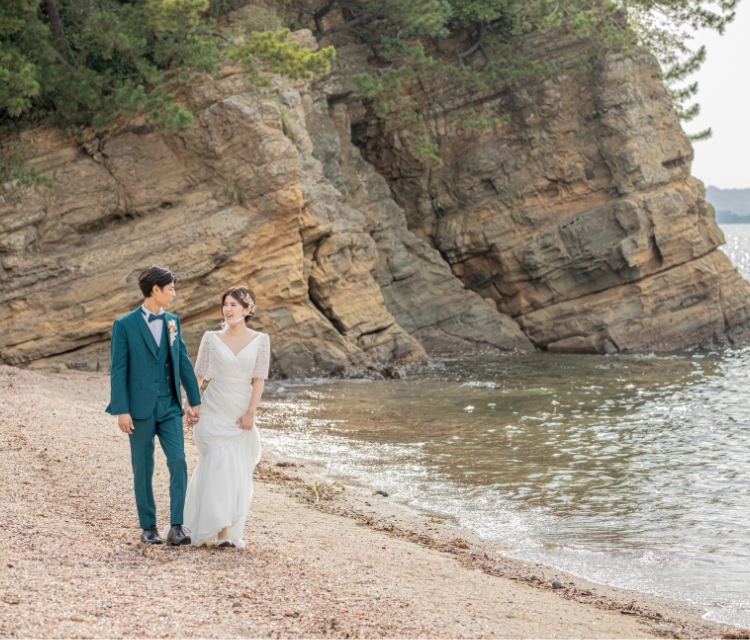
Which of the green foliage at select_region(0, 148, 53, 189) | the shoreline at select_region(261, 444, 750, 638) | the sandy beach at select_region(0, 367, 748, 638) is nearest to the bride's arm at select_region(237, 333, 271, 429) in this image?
the sandy beach at select_region(0, 367, 748, 638)

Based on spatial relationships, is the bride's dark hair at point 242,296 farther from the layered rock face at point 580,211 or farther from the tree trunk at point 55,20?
the layered rock face at point 580,211

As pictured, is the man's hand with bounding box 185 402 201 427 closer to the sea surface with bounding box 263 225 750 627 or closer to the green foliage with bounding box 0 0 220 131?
the sea surface with bounding box 263 225 750 627

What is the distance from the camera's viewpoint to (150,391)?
5.70 metres

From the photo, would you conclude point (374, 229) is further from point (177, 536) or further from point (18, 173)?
point (177, 536)

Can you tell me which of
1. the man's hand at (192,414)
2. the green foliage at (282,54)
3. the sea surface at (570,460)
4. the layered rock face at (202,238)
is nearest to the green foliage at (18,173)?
the layered rock face at (202,238)

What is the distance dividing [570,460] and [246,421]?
621cm

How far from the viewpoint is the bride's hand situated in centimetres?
590

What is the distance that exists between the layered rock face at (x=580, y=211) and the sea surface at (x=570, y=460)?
7141 millimetres

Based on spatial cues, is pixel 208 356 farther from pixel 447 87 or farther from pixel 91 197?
pixel 447 87

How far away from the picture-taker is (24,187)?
16688mm

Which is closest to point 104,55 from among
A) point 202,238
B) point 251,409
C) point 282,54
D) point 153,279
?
point 282,54

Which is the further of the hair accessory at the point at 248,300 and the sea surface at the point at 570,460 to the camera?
the sea surface at the point at 570,460

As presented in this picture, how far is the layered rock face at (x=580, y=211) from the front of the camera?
26250 mm

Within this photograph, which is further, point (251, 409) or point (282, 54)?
point (282, 54)
